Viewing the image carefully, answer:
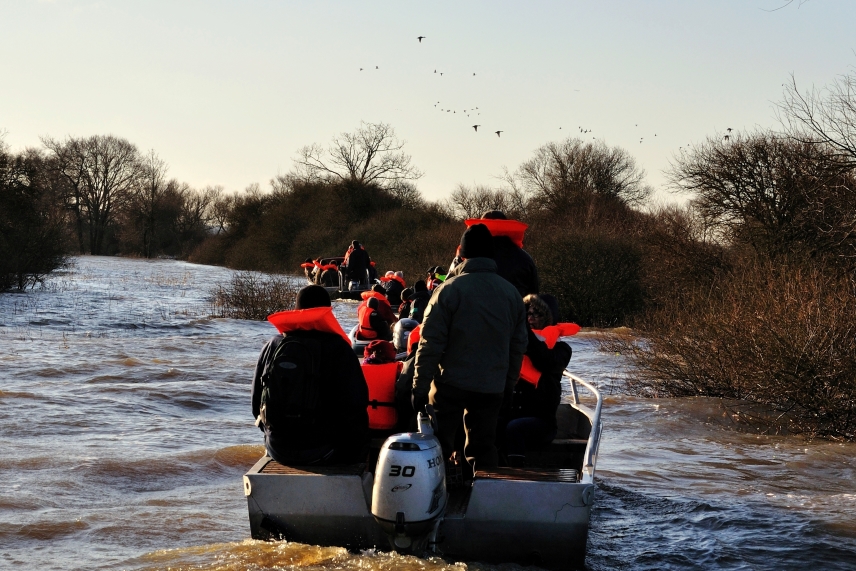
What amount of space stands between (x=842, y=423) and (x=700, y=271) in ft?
43.6

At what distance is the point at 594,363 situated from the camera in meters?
19.0

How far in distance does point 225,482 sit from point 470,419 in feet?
13.0

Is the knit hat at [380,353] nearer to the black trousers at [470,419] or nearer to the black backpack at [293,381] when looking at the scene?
the black trousers at [470,419]

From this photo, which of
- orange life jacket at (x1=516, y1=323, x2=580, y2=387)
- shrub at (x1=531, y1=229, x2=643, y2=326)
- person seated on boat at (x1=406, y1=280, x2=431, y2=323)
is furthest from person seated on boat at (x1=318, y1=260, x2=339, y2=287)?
orange life jacket at (x1=516, y1=323, x2=580, y2=387)

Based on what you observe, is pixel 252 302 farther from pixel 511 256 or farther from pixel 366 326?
pixel 511 256

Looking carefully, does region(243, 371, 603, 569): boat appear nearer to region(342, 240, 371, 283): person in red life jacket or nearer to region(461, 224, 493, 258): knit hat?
region(461, 224, 493, 258): knit hat

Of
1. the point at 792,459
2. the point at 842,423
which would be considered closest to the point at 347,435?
the point at 792,459

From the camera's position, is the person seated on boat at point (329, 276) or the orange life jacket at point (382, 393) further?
the person seated on boat at point (329, 276)

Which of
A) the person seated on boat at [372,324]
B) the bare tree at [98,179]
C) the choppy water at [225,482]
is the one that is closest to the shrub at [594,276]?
the choppy water at [225,482]

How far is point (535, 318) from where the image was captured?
22.8 feet

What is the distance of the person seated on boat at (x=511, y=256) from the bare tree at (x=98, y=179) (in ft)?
242

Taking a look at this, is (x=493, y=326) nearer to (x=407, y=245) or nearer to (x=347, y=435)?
(x=347, y=435)

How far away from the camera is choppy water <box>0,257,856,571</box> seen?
23.2ft

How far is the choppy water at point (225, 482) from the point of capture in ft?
23.2
